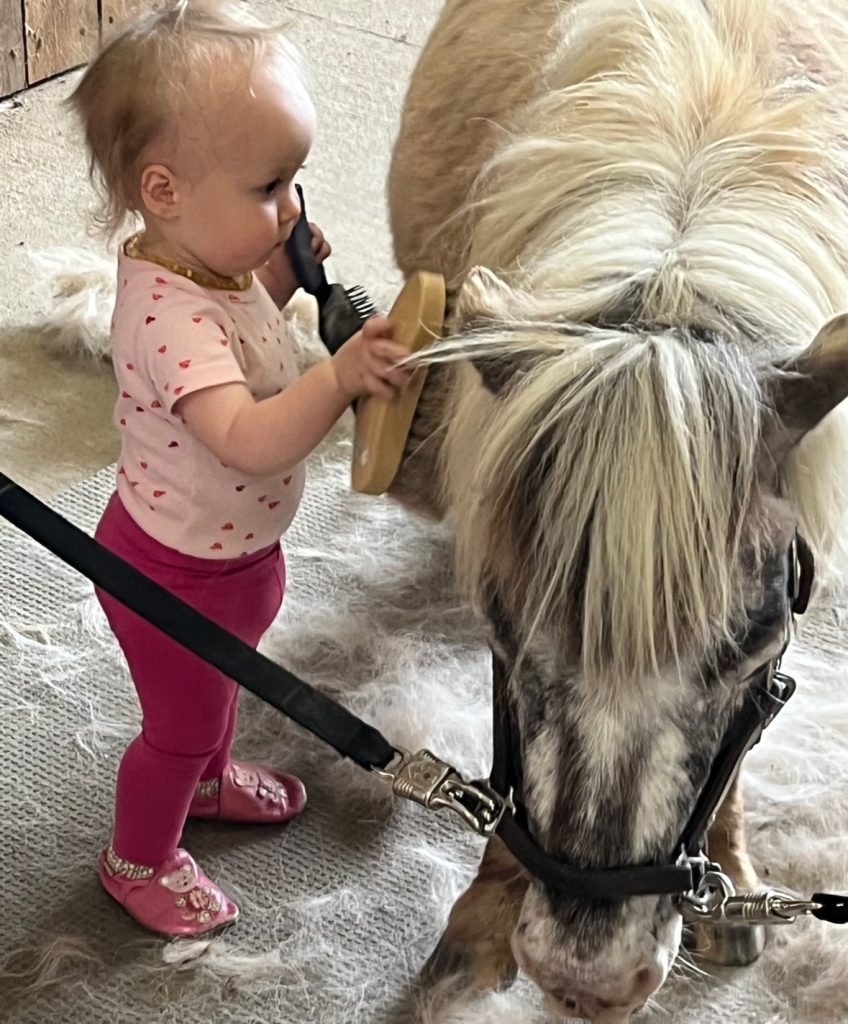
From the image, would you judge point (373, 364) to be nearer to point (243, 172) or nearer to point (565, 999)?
point (243, 172)

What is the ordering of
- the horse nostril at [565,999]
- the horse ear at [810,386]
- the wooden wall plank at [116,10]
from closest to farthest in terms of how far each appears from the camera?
1. the horse ear at [810,386]
2. the horse nostril at [565,999]
3. the wooden wall plank at [116,10]

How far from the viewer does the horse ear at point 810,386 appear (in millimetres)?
737

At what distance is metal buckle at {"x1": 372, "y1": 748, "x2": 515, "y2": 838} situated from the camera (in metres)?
0.89

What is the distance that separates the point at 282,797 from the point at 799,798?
57 centimetres

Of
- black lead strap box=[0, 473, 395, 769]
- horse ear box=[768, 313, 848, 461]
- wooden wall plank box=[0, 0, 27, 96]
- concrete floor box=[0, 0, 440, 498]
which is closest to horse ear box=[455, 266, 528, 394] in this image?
horse ear box=[768, 313, 848, 461]

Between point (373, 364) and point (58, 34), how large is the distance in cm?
204

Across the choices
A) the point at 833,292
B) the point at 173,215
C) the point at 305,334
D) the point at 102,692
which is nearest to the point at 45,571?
the point at 102,692

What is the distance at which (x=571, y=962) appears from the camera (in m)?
0.86

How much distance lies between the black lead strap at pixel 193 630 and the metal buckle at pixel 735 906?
245 mm

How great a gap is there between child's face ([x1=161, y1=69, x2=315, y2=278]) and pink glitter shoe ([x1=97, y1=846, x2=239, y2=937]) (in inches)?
23.8

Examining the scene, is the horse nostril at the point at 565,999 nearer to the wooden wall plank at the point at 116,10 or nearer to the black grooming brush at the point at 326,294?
the black grooming brush at the point at 326,294

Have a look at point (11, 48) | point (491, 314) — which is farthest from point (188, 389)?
point (11, 48)

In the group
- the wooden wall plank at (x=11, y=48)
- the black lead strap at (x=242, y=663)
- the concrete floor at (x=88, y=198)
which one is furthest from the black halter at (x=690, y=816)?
the wooden wall plank at (x=11, y=48)

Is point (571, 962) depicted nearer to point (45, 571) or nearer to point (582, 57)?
point (582, 57)
